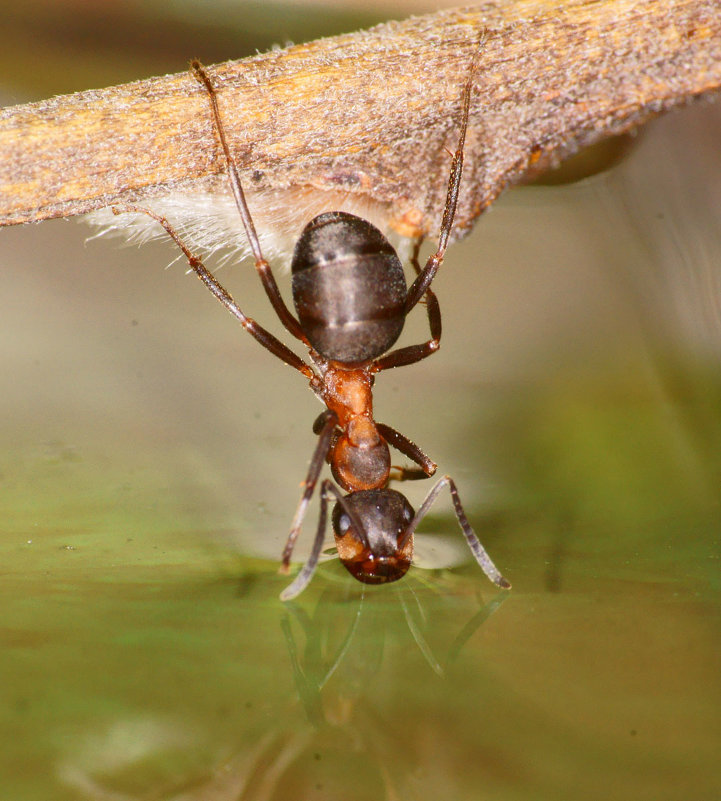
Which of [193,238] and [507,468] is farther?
[193,238]

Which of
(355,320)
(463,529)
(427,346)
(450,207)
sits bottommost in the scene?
(463,529)

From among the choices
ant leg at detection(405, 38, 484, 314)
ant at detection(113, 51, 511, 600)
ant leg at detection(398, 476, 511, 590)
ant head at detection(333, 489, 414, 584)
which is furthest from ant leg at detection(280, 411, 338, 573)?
ant leg at detection(405, 38, 484, 314)

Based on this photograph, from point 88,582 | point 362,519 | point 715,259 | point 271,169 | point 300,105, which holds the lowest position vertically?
point 362,519

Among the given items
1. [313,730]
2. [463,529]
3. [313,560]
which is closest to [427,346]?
[463,529]

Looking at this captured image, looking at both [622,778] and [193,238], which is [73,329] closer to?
[193,238]

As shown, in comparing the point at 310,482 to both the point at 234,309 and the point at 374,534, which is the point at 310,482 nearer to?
the point at 374,534

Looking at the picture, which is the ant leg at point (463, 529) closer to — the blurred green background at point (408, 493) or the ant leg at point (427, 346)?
the blurred green background at point (408, 493)

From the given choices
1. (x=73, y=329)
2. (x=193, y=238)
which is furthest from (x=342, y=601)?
(x=73, y=329)
